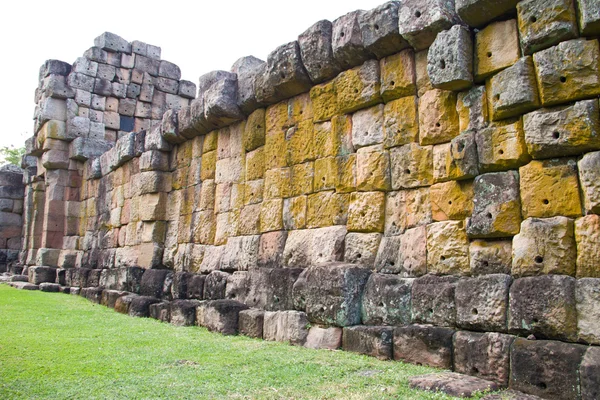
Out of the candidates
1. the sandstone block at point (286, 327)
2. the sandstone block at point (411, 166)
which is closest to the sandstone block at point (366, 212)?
the sandstone block at point (411, 166)

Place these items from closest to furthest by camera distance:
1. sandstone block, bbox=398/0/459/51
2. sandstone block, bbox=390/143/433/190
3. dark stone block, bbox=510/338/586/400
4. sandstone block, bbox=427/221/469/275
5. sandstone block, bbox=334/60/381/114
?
dark stone block, bbox=510/338/586/400
sandstone block, bbox=427/221/469/275
sandstone block, bbox=398/0/459/51
sandstone block, bbox=390/143/433/190
sandstone block, bbox=334/60/381/114

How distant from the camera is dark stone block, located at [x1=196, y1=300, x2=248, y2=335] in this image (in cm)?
704

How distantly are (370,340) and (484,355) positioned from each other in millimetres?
1220

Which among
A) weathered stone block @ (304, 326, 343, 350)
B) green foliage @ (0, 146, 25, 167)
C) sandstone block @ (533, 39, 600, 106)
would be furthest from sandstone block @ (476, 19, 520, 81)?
green foliage @ (0, 146, 25, 167)

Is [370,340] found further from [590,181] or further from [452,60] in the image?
[452,60]

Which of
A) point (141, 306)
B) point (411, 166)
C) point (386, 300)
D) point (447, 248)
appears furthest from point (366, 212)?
point (141, 306)

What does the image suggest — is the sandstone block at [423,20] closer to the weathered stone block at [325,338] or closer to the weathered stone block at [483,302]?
the weathered stone block at [483,302]

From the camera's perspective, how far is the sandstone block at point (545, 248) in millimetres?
4016

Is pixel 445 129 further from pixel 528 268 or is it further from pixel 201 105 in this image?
pixel 201 105

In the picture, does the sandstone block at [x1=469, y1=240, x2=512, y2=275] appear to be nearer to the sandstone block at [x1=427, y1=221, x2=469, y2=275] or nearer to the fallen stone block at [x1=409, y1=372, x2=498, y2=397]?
the sandstone block at [x1=427, y1=221, x2=469, y2=275]

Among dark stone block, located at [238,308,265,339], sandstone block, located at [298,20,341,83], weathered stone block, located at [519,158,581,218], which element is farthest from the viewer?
dark stone block, located at [238,308,265,339]

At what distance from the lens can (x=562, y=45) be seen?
13.6ft

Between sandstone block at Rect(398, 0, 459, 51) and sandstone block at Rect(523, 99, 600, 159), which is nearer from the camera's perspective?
sandstone block at Rect(523, 99, 600, 159)

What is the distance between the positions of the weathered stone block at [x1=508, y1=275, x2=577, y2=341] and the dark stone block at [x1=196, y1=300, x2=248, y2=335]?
151 inches
